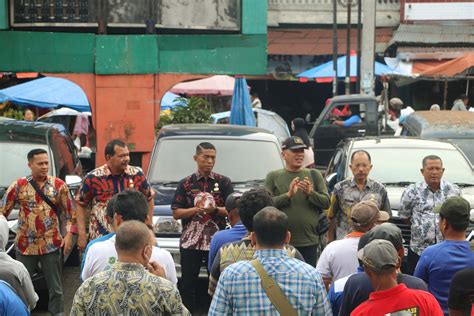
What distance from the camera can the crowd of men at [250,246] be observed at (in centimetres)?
525

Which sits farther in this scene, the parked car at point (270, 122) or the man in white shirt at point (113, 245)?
the parked car at point (270, 122)

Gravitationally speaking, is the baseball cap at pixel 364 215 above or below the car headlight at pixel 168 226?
above

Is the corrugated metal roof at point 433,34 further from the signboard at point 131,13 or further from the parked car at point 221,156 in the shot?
the parked car at point 221,156

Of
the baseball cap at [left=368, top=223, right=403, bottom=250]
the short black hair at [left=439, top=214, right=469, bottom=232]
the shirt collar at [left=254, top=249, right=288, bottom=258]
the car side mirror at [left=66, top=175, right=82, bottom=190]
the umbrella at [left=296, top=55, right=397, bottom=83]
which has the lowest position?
the car side mirror at [left=66, top=175, right=82, bottom=190]

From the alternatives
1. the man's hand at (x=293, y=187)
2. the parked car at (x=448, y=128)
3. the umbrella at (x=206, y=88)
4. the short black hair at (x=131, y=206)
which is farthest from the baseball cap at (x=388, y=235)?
the umbrella at (x=206, y=88)

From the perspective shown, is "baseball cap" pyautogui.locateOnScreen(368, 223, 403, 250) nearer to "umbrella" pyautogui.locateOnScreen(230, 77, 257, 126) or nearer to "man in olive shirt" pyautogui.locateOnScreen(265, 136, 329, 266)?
"man in olive shirt" pyautogui.locateOnScreen(265, 136, 329, 266)

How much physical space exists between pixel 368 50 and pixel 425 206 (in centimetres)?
1545

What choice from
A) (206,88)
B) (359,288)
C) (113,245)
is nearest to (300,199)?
(113,245)

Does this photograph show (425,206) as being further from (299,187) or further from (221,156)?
(221,156)

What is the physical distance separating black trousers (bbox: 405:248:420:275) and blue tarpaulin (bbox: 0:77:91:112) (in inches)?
599

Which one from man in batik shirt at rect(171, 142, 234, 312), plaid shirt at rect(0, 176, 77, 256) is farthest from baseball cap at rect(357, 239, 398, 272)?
plaid shirt at rect(0, 176, 77, 256)

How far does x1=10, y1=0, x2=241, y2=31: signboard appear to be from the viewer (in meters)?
18.0

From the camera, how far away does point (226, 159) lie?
11.6 meters

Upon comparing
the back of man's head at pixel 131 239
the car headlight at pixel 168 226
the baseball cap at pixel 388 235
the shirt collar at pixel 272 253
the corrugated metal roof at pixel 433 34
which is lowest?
the car headlight at pixel 168 226
